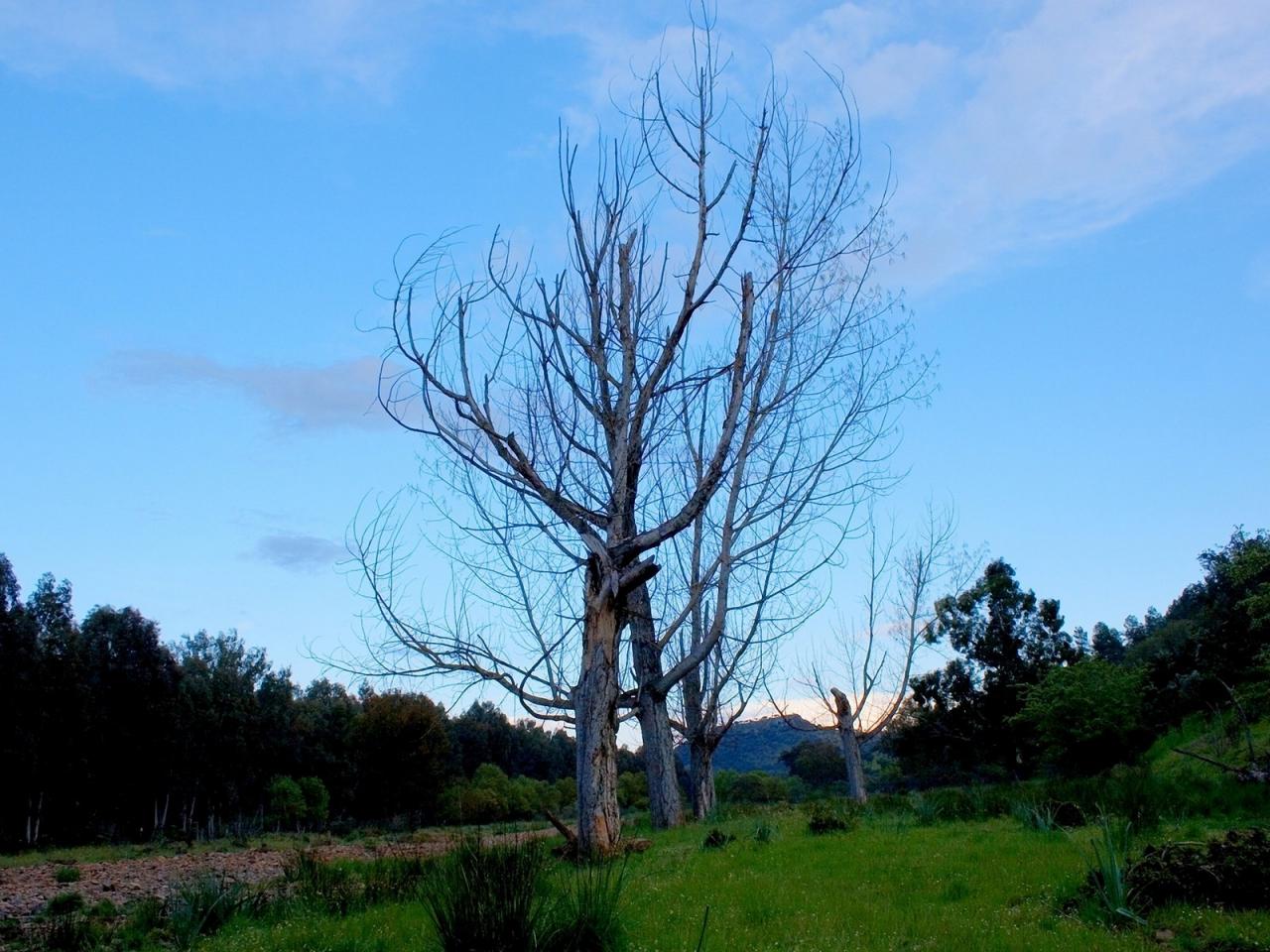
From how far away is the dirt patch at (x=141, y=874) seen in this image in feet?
35.7

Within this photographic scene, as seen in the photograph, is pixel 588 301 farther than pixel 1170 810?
Yes

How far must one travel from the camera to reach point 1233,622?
2530 cm

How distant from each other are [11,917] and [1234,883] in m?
10.5

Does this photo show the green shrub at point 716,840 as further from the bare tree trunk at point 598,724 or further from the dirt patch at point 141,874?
the dirt patch at point 141,874

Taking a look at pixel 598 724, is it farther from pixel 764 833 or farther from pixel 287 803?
pixel 287 803

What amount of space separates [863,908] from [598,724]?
3940mm

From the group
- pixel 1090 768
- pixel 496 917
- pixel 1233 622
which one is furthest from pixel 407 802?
pixel 496 917

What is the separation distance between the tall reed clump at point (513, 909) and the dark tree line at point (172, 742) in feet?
82.2

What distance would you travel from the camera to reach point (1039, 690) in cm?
2966

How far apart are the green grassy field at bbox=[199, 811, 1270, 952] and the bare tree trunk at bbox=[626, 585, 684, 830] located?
5.70m

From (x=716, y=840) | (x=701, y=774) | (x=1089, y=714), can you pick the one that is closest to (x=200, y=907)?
(x=716, y=840)

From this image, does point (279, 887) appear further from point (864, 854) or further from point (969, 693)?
point (969, 693)

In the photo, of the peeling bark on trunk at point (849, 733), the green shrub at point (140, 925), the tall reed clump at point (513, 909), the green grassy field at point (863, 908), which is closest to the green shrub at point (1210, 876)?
the green grassy field at point (863, 908)

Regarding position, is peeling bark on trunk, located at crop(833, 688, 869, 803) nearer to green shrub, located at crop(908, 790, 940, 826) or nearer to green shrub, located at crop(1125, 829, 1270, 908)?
green shrub, located at crop(908, 790, 940, 826)
